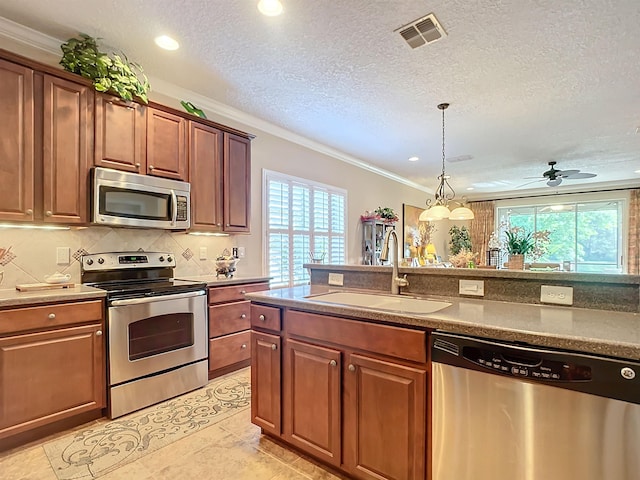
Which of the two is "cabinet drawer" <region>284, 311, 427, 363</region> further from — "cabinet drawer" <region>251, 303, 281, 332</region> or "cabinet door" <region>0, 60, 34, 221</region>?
"cabinet door" <region>0, 60, 34, 221</region>

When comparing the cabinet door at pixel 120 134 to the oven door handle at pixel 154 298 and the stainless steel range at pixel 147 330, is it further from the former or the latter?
the oven door handle at pixel 154 298

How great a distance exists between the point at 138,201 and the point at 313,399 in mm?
2077

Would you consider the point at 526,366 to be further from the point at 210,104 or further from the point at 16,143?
the point at 210,104

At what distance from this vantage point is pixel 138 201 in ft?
8.95

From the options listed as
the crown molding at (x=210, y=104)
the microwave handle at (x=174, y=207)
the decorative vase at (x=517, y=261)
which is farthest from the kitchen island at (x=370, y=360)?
the crown molding at (x=210, y=104)

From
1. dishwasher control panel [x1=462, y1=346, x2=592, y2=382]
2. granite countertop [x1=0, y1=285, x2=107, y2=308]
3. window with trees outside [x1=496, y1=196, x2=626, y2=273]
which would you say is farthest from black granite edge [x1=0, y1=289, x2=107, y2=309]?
window with trees outside [x1=496, y1=196, x2=626, y2=273]

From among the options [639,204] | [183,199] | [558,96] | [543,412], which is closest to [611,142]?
[558,96]

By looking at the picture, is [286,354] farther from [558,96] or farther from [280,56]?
[558,96]

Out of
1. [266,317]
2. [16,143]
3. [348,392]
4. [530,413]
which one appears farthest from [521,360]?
[16,143]

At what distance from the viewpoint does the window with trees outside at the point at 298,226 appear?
4172 mm

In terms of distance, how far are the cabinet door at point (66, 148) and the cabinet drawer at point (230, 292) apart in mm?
1128

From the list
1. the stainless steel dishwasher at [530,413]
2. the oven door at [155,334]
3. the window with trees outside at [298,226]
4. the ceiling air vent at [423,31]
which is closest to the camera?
the stainless steel dishwasher at [530,413]

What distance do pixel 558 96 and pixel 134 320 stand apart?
13.9ft

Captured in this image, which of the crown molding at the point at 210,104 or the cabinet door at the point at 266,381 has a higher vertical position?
the crown molding at the point at 210,104
